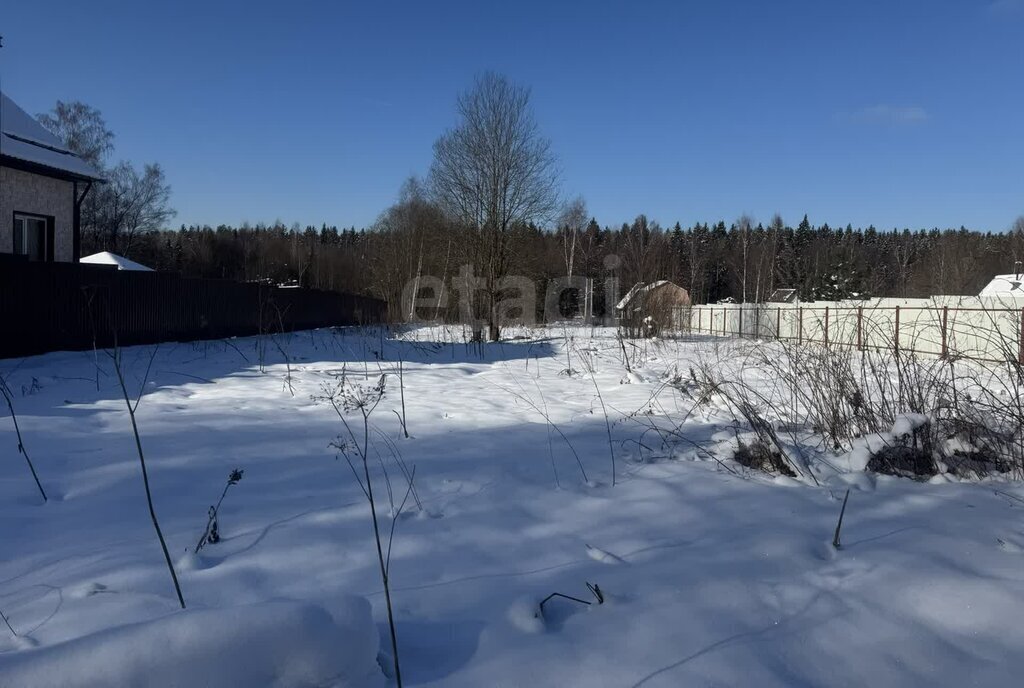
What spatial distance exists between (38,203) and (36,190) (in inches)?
9.4

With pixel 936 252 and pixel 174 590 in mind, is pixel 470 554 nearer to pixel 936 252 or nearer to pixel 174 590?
pixel 174 590

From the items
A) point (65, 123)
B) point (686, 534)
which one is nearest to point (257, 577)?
point (686, 534)

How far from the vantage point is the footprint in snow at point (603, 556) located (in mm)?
2031

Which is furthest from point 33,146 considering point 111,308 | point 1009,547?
point 1009,547

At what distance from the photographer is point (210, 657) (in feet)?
3.88

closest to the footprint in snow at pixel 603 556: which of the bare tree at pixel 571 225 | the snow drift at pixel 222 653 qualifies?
the snow drift at pixel 222 653

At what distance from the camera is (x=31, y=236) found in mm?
11945

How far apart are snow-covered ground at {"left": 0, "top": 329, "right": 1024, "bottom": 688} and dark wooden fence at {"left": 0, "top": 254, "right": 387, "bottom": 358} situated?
3.01 metres

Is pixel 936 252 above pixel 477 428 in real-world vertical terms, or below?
above

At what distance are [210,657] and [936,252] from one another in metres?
44.8

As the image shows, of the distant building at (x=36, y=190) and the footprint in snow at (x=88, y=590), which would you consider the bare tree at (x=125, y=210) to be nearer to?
the distant building at (x=36, y=190)
